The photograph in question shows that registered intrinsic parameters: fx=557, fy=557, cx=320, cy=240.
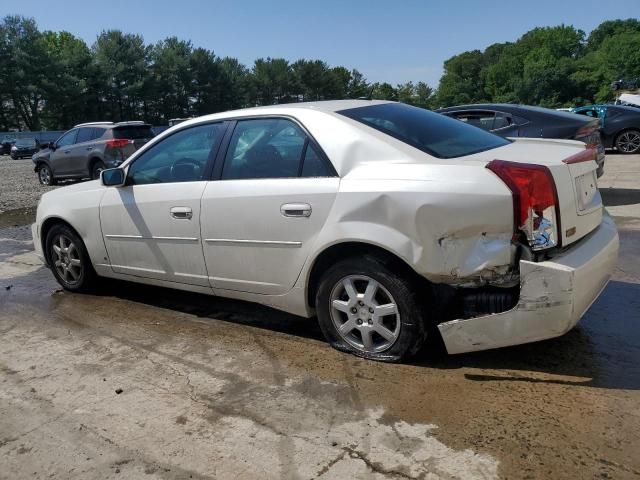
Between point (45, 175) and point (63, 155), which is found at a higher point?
point (63, 155)

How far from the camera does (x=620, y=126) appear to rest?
562 inches

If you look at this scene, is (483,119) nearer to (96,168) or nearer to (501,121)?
(501,121)

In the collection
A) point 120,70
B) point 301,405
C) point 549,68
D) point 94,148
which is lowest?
point 301,405

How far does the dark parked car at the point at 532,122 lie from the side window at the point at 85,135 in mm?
10092

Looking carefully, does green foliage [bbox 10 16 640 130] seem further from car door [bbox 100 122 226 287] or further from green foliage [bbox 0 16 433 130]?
car door [bbox 100 122 226 287]

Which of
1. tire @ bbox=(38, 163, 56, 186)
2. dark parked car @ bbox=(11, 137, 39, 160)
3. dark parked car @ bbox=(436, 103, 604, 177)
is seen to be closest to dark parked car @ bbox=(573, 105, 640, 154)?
dark parked car @ bbox=(436, 103, 604, 177)

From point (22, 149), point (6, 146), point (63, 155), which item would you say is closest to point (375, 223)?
point (63, 155)

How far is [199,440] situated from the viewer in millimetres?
2795

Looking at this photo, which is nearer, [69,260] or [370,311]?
[370,311]

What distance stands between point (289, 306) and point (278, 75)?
87127 mm

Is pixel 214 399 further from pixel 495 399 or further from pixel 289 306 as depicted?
pixel 495 399

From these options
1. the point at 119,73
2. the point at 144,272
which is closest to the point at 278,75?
the point at 119,73

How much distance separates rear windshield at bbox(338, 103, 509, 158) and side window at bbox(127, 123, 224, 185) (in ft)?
3.59

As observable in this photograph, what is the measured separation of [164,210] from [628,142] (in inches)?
549
